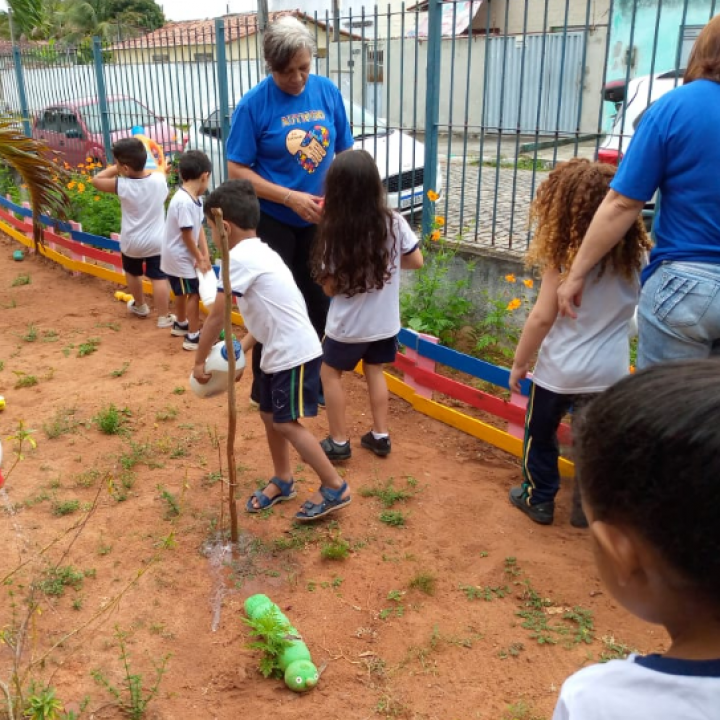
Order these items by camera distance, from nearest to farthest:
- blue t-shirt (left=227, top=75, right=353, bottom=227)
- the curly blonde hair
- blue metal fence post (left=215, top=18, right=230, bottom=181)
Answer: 1. the curly blonde hair
2. blue t-shirt (left=227, top=75, right=353, bottom=227)
3. blue metal fence post (left=215, top=18, right=230, bottom=181)

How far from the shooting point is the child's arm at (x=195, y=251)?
18.2ft

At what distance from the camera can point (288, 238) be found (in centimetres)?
417

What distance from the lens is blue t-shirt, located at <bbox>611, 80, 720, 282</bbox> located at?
2.34 m

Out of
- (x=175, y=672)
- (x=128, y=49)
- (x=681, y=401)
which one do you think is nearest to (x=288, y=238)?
(x=175, y=672)

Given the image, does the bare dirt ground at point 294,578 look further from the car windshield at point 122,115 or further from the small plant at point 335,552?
the car windshield at point 122,115

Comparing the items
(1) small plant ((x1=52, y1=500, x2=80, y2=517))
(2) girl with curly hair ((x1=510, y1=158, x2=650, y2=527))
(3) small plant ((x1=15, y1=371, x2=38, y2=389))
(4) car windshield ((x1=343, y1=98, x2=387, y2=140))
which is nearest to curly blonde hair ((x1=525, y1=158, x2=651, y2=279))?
(2) girl with curly hair ((x1=510, y1=158, x2=650, y2=527))

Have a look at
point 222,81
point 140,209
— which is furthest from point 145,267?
point 222,81

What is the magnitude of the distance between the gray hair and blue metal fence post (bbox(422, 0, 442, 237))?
1.88m

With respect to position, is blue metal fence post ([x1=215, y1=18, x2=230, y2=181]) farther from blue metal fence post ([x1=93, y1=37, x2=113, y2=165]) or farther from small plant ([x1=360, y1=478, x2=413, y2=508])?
small plant ([x1=360, y1=478, x2=413, y2=508])

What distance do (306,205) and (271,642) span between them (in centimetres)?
219

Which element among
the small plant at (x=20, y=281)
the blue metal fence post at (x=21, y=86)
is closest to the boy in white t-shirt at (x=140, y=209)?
the small plant at (x=20, y=281)

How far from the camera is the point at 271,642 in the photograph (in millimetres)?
2561

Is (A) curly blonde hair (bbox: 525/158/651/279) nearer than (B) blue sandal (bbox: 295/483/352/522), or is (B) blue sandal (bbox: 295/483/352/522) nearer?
(A) curly blonde hair (bbox: 525/158/651/279)

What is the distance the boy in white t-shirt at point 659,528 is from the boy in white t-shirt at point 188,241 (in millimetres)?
4849
